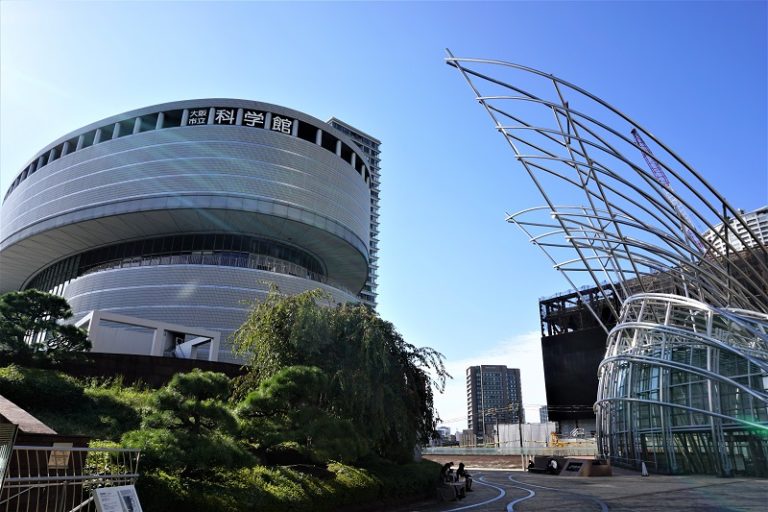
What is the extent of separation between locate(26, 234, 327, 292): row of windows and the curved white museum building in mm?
148

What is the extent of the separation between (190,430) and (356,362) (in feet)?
22.8

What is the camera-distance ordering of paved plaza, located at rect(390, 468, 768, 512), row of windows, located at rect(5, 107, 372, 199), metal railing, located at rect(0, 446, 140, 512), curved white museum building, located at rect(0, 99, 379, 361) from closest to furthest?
metal railing, located at rect(0, 446, 140, 512) < paved plaza, located at rect(390, 468, 768, 512) < curved white museum building, located at rect(0, 99, 379, 361) < row of windows, located at rect(5, 107, 372, 199)

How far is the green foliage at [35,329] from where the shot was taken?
22438mm

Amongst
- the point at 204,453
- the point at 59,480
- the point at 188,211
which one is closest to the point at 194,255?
the point at 188,211

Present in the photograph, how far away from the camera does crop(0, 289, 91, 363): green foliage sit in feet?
73.6

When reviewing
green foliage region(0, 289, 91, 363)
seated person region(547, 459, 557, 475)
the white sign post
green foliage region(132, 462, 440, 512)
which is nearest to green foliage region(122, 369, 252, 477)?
green foliage region(132, 462, 440, 512)

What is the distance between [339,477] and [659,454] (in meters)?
22.4

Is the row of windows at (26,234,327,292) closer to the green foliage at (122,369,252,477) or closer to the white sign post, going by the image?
the green foliage at (122,369,252,477)

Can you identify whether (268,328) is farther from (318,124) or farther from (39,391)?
(318,124)

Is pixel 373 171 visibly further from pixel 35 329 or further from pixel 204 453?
pixel 204 453

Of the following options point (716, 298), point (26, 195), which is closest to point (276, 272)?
point (26, 195)

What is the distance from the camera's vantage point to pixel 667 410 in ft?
92.2

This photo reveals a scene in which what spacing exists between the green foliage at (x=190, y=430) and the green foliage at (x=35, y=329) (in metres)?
15.4

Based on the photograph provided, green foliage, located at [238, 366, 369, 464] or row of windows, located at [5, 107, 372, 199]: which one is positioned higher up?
row of windows, located at [5, 107, 372, 199]
